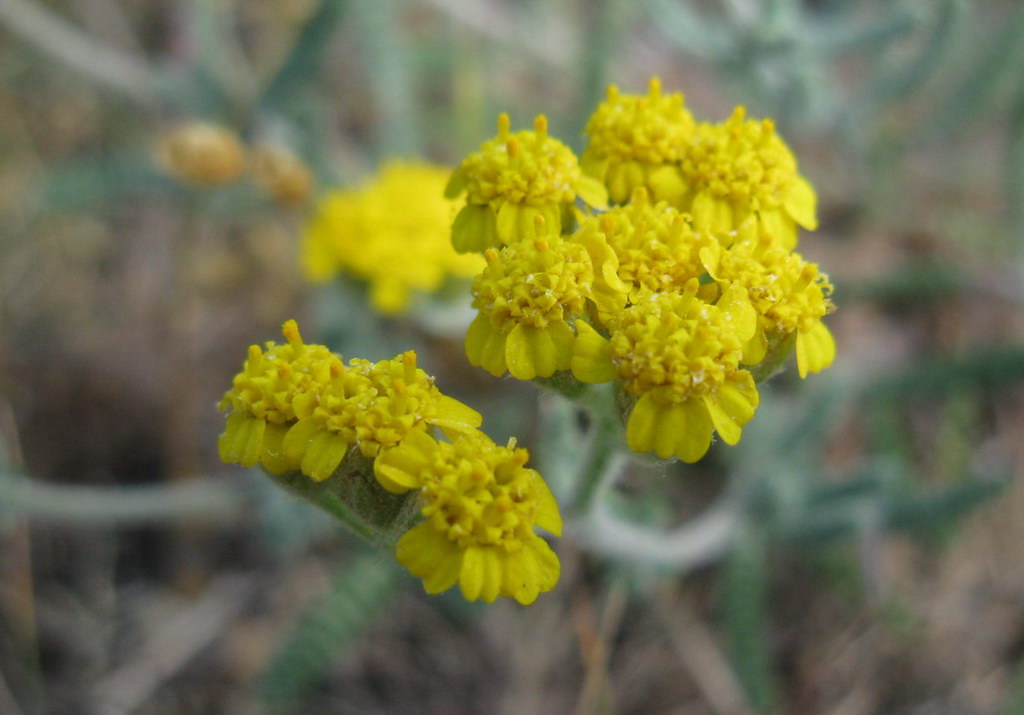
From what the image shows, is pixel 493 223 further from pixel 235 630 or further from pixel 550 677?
pixel 235 630

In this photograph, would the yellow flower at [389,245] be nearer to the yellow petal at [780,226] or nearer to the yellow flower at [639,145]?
the yellow flower at [639,145]

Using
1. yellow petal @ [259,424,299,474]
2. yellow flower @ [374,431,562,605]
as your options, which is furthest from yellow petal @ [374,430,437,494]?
yellow petal @ [259,424,299,474]

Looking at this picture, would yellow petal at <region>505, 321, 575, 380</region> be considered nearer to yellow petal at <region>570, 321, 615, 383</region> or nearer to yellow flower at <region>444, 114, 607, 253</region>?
yellow petal at <region>570, 321, 615, 383</region>

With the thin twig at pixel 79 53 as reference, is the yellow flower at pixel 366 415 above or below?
below

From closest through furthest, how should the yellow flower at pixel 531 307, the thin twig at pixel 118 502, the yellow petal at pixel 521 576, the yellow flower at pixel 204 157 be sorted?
1. the yellow petal at pixel 521 576
2. the yellow flower at pixel 531 307
3. the thin twig at pixel 118 502
4. the yellow flower at pixel 204 157

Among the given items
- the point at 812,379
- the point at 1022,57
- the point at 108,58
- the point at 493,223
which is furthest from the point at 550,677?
the point at 108,58

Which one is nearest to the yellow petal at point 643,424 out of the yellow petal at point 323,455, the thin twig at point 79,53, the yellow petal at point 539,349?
the yellow petal at point 539,349
